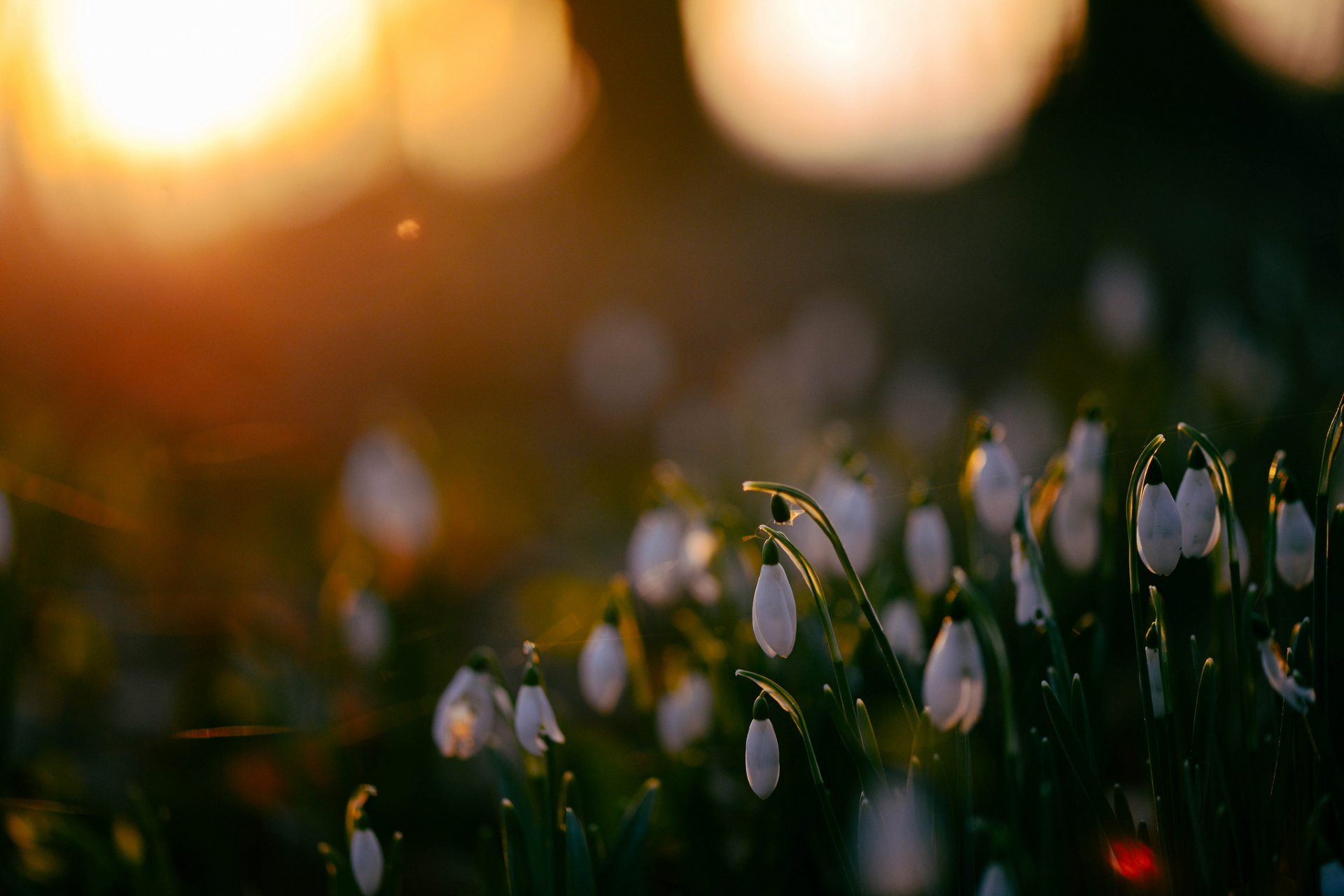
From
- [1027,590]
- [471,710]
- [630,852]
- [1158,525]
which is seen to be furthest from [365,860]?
[1158,525]

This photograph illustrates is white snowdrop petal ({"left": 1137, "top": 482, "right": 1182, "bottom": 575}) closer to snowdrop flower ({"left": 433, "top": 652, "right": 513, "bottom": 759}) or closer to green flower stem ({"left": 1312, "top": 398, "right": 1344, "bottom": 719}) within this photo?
green flower stem ({"left": 1312, "top": 398, "right": 1344, "bottom": 719})

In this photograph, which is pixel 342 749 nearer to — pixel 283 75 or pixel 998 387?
pixel 283 75

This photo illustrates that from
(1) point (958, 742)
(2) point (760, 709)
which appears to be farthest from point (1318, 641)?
(2) point (760, 709)

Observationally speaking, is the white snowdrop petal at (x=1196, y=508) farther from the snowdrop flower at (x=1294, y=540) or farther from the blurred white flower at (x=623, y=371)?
the blurred white flower at (x=623, y=371)

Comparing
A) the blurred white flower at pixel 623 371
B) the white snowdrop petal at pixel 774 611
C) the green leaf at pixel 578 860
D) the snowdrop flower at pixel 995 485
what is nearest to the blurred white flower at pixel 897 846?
the white snowdrop petal at pixel 774 611

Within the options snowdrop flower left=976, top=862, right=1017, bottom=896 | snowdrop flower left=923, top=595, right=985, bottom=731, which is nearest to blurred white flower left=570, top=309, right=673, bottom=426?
snowdrop flower left=923, top=595, right=985, bottom=731

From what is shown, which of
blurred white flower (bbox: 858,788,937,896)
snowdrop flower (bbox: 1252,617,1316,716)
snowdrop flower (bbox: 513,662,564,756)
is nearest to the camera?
snowdrop flower (bbox: 1252,617,1316,716)
